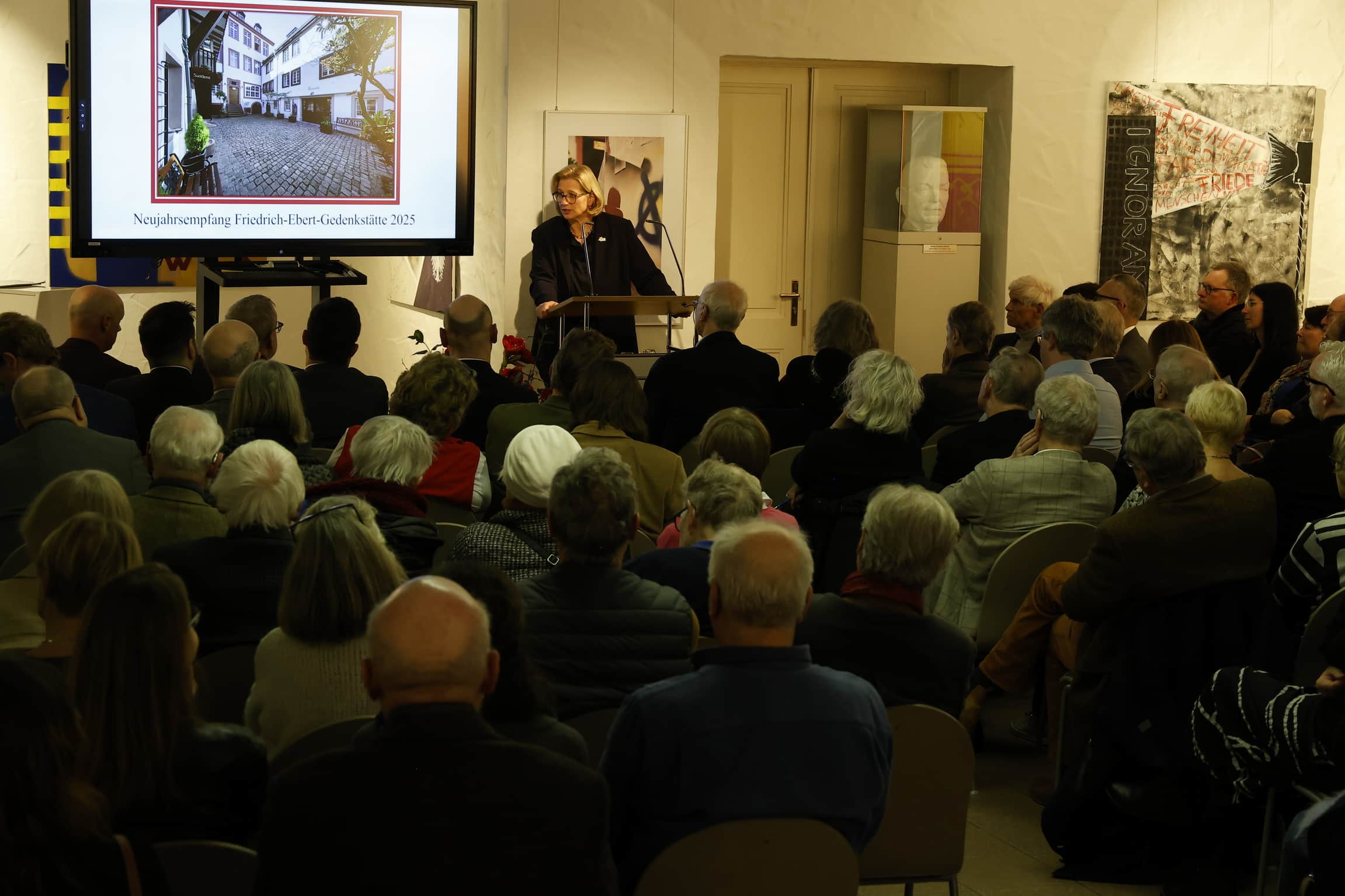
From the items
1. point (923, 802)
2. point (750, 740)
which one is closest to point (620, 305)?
point (923, 802)

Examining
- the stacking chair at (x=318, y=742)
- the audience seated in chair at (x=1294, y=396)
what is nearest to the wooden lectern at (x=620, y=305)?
the audience seated in chair at (x=1294, y=396)

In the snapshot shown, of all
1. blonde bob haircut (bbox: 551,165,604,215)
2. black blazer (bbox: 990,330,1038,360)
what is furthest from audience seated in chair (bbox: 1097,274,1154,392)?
blonde bob haircut (bbox: 551,165,604,215)

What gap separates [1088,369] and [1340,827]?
10.9ft

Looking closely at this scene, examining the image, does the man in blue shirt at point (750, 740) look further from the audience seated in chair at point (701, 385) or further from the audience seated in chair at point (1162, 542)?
the audience seated in chair at point (701, 385)

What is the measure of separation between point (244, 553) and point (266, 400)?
1.13 m

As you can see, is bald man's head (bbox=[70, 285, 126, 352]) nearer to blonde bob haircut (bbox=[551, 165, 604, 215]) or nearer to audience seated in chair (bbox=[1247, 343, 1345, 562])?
blonde bob haircut (bbox=[551, 165, 604, 215])

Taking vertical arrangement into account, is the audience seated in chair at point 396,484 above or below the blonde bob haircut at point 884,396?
below

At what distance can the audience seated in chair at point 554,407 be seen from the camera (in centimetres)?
501

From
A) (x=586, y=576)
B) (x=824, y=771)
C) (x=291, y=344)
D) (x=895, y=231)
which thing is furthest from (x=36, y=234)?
(x=824, y=771)

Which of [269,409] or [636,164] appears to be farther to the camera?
[636,164]

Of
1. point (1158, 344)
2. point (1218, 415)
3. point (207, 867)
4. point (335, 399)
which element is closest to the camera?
point (207, 867)

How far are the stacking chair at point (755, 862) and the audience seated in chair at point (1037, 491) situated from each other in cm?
208

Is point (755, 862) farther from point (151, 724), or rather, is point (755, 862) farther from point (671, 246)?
point (671, 246)

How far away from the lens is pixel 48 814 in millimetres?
1832
